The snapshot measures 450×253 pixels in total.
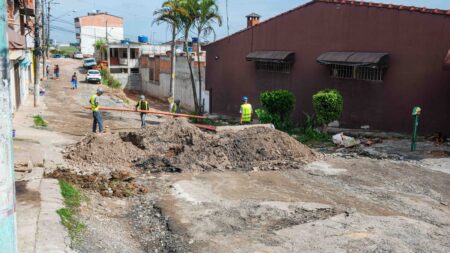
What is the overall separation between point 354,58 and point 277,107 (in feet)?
12.0

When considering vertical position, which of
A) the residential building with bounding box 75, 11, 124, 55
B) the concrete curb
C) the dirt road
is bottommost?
the dirt road

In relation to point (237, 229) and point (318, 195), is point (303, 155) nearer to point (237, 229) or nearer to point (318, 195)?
point (318, 195)

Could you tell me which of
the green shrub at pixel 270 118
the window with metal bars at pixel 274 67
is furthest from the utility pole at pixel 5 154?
the window with metal bars at pixel 274 67

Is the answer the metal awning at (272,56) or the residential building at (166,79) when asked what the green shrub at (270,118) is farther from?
the residential building at (166,79)

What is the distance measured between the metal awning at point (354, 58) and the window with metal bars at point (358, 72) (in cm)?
42

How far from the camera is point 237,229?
7516mm

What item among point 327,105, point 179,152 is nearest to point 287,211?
point 179,152

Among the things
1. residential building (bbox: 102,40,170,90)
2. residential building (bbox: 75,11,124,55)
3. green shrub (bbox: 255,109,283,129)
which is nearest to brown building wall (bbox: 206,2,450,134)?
green shrub (bbox: 255,109,283,129)

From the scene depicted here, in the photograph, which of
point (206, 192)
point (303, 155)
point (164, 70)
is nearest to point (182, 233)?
point (206, 192)

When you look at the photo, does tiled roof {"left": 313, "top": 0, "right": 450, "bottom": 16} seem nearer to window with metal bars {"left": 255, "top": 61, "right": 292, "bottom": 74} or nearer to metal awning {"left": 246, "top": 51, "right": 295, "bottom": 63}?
metal awning {"left": 246, "top": 51, "right": 295, "bottom": 63}

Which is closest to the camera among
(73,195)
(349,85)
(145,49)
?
(73,195)

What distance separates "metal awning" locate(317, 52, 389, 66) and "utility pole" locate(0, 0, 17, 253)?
15.3 meters

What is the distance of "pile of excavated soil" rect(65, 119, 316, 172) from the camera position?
1219cm

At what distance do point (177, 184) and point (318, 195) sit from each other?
3.31 m
